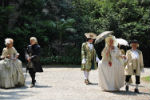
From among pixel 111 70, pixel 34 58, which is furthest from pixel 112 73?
pixel 34 58

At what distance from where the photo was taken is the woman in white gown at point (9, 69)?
39.5ft

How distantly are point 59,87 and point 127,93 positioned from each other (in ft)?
8.32

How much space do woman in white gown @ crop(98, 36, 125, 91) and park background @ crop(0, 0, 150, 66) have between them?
38.3ft

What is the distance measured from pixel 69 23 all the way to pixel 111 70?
13.4m

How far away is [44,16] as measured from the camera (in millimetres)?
26406

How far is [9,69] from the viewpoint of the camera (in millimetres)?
12117

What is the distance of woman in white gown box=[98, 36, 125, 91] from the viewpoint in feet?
36.4

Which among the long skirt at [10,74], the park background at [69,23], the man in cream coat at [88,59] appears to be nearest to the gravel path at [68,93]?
the long skirt at [10,74]

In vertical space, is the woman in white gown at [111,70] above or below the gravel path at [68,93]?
above

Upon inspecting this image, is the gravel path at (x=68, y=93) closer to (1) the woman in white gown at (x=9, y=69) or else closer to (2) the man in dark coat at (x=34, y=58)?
(1) the woman in white gown at (x=9, y=69)

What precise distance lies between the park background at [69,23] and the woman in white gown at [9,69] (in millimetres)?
10513

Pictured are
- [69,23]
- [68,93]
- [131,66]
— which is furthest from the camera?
[69,23]

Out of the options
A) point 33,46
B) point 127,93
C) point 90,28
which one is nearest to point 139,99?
point 127,93

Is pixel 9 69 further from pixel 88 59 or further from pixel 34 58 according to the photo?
pixel 88 59
